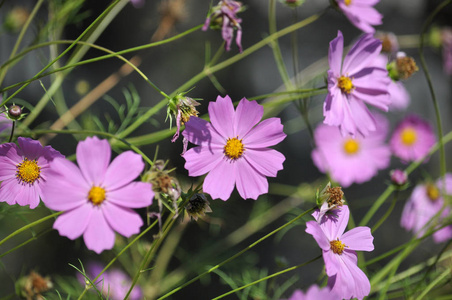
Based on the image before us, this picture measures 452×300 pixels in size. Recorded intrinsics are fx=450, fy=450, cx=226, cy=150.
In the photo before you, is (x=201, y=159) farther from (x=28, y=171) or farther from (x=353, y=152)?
(x=353, y=152)

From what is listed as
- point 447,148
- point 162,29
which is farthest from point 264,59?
point 447,148

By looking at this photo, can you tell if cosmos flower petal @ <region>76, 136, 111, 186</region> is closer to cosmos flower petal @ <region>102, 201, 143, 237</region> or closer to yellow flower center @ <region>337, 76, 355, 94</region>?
cosmos flower petal @ <region>102, 201, 143, 237</region>

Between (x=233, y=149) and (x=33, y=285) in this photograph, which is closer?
(x=233, y=149)

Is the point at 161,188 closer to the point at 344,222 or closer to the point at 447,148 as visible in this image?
the point at 344,222

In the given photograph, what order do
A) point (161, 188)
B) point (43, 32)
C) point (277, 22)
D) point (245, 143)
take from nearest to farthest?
1. point (161, 188)
2. point (245, 143)
3. point (43, 32)
4. point (277, 22)

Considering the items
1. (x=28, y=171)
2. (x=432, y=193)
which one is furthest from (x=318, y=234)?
(x=432, y=193)

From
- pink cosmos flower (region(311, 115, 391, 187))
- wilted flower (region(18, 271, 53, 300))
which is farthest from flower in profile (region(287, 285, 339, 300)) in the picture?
pink cosmos flower (region(311, 115, 391, 187))
